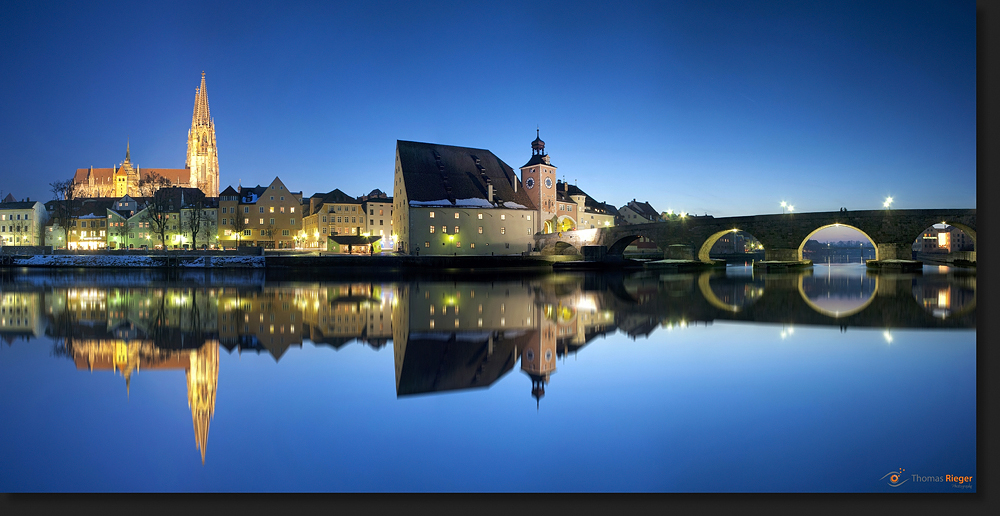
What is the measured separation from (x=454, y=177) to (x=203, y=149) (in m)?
70.3

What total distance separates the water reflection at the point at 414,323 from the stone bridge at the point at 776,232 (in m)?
18.7

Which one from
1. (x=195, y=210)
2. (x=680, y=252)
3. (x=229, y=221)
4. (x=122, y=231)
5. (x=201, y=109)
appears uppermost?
(x=201, y=109)

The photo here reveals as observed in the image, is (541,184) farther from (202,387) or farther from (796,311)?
(202,387)

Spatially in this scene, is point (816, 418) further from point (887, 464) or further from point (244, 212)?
point (244, 212)

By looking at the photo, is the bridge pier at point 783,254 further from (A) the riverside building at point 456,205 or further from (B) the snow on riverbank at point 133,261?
(B) the snow on riverbank at point 133,261

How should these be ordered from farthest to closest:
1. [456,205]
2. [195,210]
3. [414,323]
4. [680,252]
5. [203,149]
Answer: [203,149], [195,210], [456,205], [680,252], [414,323]

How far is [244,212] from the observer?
56500mm

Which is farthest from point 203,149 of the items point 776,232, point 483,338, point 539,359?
point 539,359

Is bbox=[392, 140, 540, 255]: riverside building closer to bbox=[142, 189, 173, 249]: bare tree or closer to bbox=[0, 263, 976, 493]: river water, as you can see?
bbox=[142, 189, 173, 249]: bare tree

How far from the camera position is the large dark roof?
149 ft

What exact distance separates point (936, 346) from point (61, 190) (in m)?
71.4

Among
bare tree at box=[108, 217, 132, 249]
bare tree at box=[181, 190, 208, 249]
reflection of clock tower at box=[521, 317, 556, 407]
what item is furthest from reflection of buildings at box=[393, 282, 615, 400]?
bare tree at box=[108, 217, 132, 249]

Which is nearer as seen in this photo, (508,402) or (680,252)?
(508,402)

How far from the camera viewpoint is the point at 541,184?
49344mm
